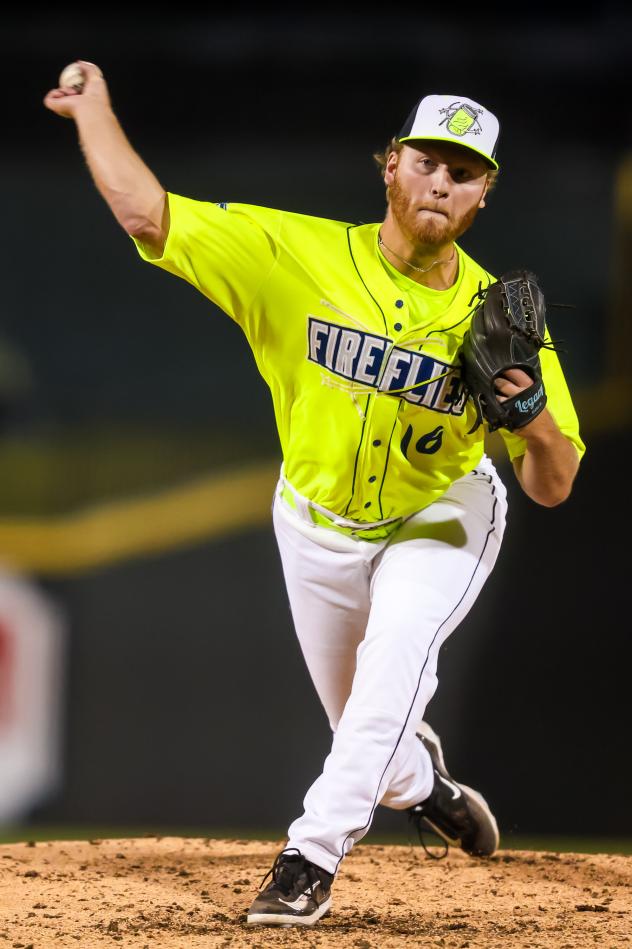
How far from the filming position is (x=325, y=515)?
253cm

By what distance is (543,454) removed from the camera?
231 centimetres

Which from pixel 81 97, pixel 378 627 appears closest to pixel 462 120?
pixel 81 97

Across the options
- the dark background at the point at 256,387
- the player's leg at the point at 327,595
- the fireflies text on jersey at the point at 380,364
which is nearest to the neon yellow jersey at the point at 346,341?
the fireflies text on jersey at the point at 380,364

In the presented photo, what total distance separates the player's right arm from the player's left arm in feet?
2.29

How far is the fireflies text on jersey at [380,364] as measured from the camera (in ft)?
7.68

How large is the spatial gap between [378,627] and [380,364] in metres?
0.51

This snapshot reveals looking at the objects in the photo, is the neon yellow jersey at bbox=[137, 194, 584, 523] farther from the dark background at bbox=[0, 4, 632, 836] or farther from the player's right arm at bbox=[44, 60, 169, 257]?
the dark background at bbox=[0, 4, 632, 836]

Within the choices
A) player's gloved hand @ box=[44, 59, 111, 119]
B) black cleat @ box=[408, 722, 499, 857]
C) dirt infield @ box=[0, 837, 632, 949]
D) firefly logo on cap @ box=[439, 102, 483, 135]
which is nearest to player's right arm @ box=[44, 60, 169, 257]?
player's gloved hand @ box=[44, 59, 111, 119]

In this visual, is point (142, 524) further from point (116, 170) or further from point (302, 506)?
point (116, 170)

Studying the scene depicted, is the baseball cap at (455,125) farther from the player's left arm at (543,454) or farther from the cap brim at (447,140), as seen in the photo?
the player's left arm at (543,454)

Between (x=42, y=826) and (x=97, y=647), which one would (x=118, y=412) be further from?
(x=42, y=826)

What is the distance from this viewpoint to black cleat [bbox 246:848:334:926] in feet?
7.04

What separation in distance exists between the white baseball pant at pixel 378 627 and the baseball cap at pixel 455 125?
0.71m

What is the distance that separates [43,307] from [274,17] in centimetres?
145
